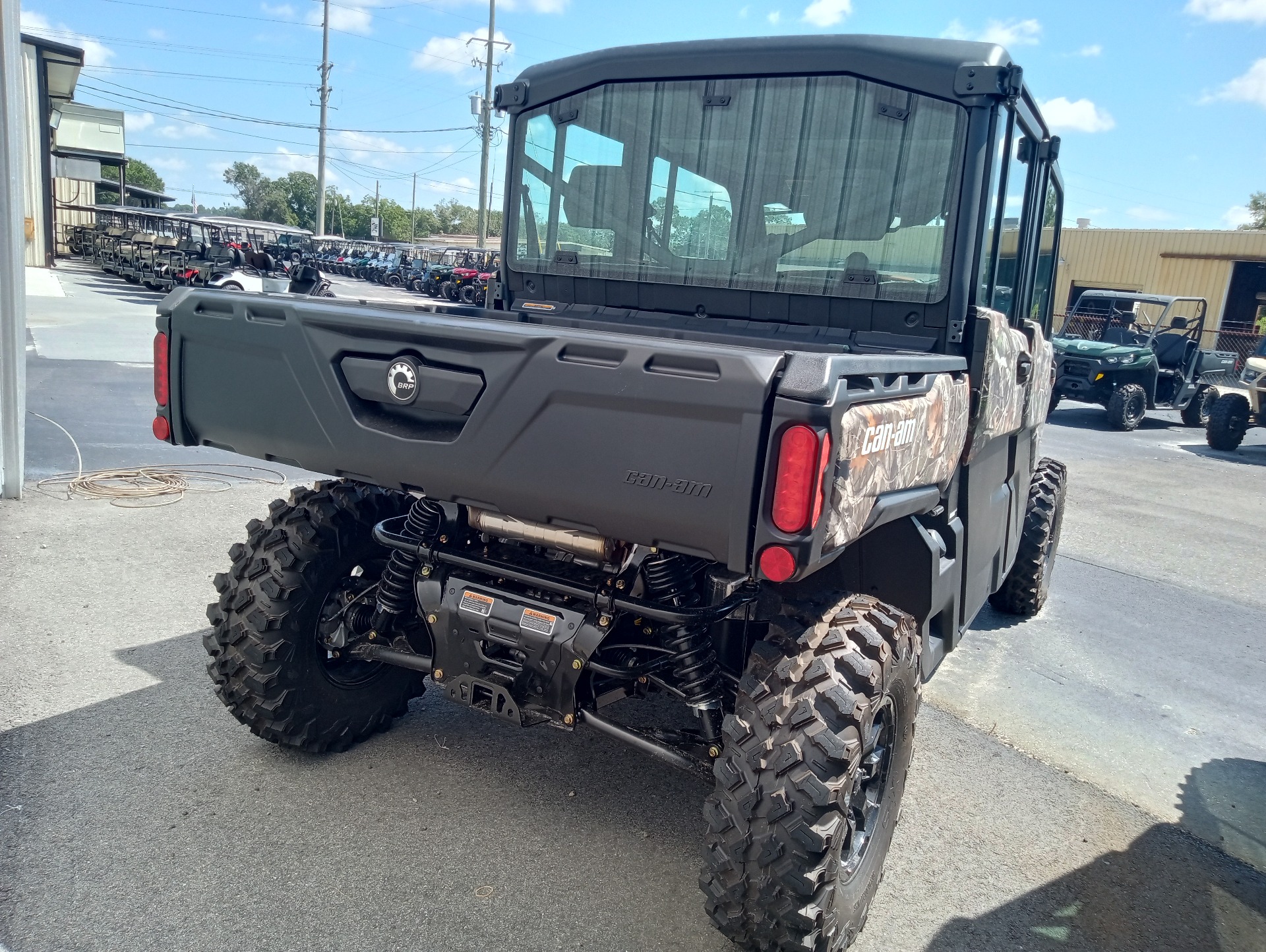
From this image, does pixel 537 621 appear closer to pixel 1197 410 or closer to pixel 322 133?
pixel 1197 410

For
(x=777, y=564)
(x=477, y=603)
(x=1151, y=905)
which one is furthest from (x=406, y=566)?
(x=1151, y=905)

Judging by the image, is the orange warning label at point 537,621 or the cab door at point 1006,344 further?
the cab door at point 1006,344

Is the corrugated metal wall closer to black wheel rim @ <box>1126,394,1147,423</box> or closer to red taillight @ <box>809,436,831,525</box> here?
black wheel rim @ <box>1126,394,1147,423</box>

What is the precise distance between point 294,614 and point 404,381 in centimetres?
118

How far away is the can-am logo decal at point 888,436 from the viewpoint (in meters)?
2.28

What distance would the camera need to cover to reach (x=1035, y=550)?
558 cm

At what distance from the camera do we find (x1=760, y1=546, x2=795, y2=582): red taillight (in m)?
2.11

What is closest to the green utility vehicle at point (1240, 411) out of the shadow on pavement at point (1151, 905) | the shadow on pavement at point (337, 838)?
the shadow on pavement at point (1151, 905)

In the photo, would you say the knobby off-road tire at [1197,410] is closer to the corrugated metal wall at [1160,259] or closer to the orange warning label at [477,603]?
the corrugated metal wall at [1160,259]

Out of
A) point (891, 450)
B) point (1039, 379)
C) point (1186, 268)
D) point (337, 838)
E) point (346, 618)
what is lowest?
point (337, 838)

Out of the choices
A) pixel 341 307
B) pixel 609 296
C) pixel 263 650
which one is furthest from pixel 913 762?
pixel 341 307

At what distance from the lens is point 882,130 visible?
3250 mm

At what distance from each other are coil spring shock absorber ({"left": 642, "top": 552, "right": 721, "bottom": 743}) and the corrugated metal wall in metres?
33.1

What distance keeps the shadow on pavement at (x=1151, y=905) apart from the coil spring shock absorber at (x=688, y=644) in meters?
0.97
